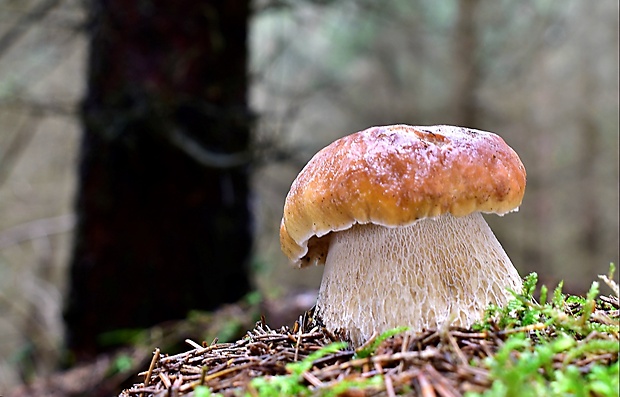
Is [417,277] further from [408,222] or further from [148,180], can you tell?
[148,180]

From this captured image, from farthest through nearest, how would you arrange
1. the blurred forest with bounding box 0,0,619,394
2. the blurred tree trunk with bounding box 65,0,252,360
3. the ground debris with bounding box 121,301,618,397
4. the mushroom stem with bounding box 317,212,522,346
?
the blurred forest with bounding box 0,0,619,394 → the blurred tree trunk with bounding box 65,0,252,360 → the mushroom stem with bounding box 317,212,522,346 → the ground debris with bounding box 121,301,618,397

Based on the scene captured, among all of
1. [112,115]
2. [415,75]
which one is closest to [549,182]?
[415,75]

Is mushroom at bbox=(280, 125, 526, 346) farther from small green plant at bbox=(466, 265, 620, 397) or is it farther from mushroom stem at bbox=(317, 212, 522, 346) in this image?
small green plant at bbox=(466, 265, 620, 397)

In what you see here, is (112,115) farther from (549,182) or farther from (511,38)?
(549,182)

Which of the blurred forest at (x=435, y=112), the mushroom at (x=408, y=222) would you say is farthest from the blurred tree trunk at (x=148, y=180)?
the blurred forest at (x=435, y=112)

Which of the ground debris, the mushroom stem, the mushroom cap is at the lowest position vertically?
the ground debris

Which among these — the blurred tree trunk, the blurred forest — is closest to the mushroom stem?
the blurred tree trunk

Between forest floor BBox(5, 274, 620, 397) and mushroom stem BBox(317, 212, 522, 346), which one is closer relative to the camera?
forest floor BBox(5, 274, 620, 397)
